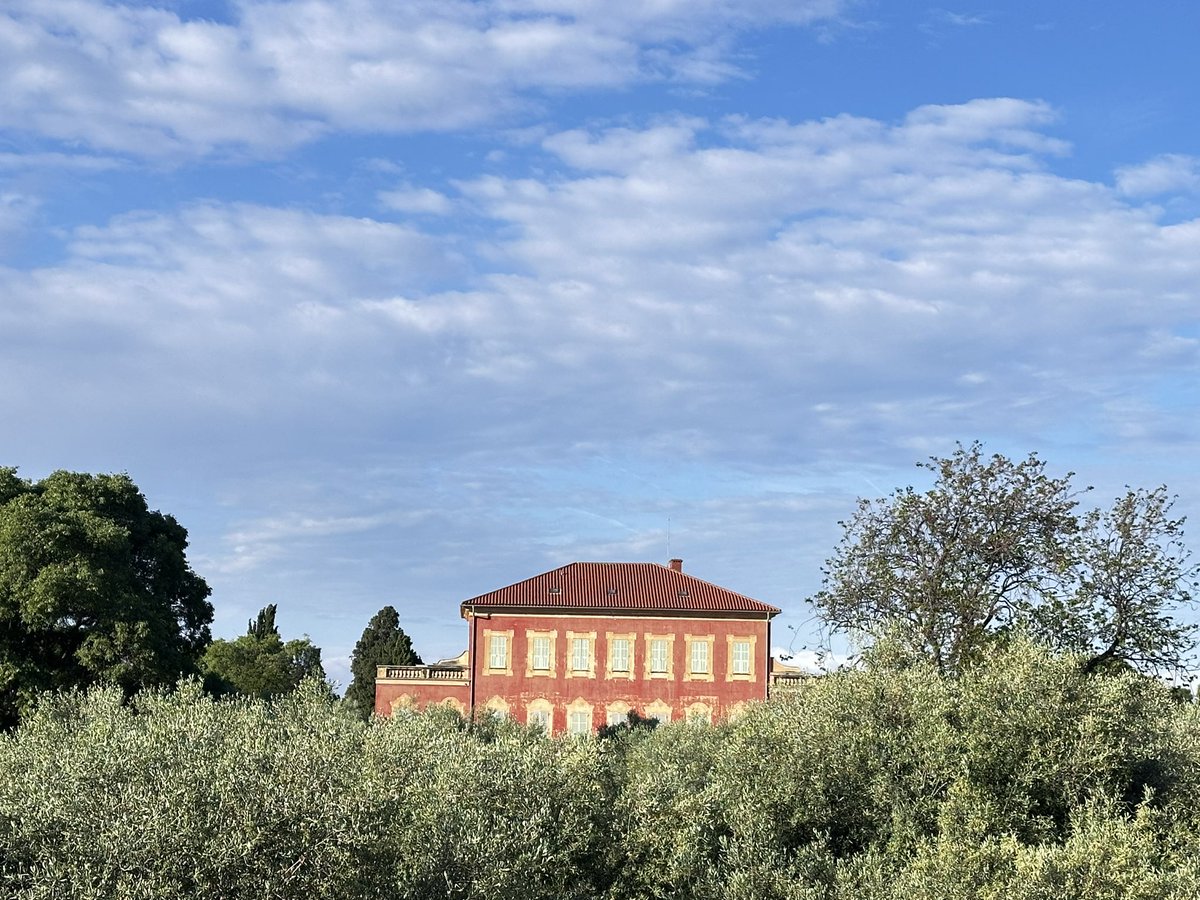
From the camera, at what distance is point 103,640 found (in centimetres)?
4331

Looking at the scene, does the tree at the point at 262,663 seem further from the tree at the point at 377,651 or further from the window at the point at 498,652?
the window at the point at 498,652

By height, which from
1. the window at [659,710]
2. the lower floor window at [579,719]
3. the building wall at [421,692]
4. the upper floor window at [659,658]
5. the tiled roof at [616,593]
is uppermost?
the tiled roof at [616,593]

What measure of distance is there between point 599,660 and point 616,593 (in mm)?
3313

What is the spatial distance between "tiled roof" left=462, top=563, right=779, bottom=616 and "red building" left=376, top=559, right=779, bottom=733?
0.09m

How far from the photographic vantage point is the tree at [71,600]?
42.8 m

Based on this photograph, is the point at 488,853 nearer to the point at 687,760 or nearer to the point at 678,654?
the point at 687,760

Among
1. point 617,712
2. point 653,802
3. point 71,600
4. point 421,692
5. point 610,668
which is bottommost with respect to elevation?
point 653,802

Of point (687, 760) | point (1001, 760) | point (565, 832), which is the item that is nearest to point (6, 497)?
point (687, 760)

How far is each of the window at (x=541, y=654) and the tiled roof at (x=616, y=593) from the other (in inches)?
61.6

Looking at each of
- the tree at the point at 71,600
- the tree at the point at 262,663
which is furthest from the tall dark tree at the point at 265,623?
the tree at the point at 71,600

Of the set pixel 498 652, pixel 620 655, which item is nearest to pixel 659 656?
pixel 620 655

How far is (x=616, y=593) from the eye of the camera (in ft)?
208

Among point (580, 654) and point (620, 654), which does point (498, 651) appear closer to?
point (580, 654)

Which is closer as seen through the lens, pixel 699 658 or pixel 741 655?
pixel 699 658
